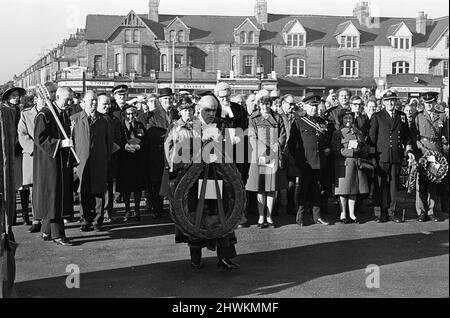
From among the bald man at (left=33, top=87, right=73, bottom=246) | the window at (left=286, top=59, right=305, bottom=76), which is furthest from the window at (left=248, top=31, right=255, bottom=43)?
the bald man at (left=33, top=87, right=73, bottom=246)

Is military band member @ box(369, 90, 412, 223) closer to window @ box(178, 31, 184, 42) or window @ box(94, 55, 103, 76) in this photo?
window @ box(178, 31, 184, 42)

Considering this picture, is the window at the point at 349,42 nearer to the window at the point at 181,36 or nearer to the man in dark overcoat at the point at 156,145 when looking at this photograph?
the window at the point at 181,36

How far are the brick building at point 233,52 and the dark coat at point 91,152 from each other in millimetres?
39624

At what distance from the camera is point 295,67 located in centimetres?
5341

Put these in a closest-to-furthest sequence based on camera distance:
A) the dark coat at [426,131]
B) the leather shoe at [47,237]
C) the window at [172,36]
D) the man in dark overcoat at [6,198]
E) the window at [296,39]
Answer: the man in dark overcoat at [6,198] → the leather shoe at [47,237] → the dark coat at [426,131] → the window at [296,39] → the window at [172,36]

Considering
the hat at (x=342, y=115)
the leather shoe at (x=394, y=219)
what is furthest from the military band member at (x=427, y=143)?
the hat at (x=342, y=115)

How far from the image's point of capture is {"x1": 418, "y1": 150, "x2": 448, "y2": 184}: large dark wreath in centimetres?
927

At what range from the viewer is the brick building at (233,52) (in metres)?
49.8

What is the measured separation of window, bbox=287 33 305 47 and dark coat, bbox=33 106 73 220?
4699 cm

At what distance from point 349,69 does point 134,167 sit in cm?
4392

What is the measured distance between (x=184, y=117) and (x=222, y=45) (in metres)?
47.8

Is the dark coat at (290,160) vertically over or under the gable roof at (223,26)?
under
